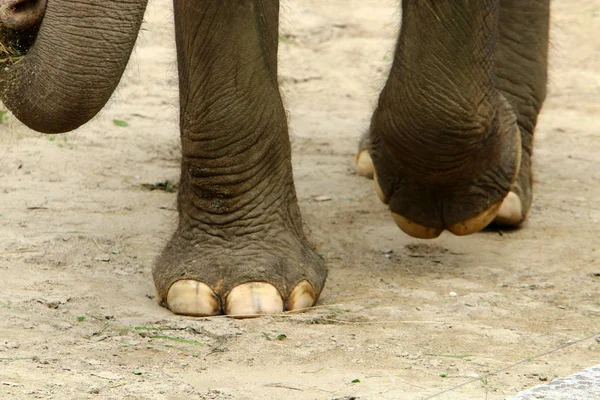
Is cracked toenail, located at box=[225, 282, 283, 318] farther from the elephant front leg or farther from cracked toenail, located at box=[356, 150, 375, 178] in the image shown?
cracked toenail, located at box=[356, 150, 375, 178]

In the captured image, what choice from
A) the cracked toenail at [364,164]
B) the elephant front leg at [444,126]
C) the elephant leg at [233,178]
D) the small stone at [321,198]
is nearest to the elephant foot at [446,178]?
the elephant front leg at [444,126]

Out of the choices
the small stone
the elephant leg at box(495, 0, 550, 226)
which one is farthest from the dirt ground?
the elephant leg at box(495, 0, 550, 226)

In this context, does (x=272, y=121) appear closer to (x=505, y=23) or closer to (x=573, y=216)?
(x=505, y=23)

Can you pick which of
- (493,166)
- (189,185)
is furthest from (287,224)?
(493,166)

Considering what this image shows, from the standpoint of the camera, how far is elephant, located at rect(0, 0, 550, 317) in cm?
292

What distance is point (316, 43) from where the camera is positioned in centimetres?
704

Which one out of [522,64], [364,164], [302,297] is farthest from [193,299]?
[364,164]

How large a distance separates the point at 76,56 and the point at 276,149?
934mm

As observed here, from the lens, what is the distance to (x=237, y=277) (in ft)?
9.55

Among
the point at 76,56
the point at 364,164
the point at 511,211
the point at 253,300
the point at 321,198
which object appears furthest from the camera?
the point at 364,164

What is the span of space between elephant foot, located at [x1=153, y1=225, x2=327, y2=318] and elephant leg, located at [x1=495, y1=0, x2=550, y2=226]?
1.11m

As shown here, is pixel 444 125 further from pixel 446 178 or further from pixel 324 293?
pixel 324 293

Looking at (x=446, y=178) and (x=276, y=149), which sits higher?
(x=276, y=149)

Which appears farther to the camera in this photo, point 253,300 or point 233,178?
point 233,178
